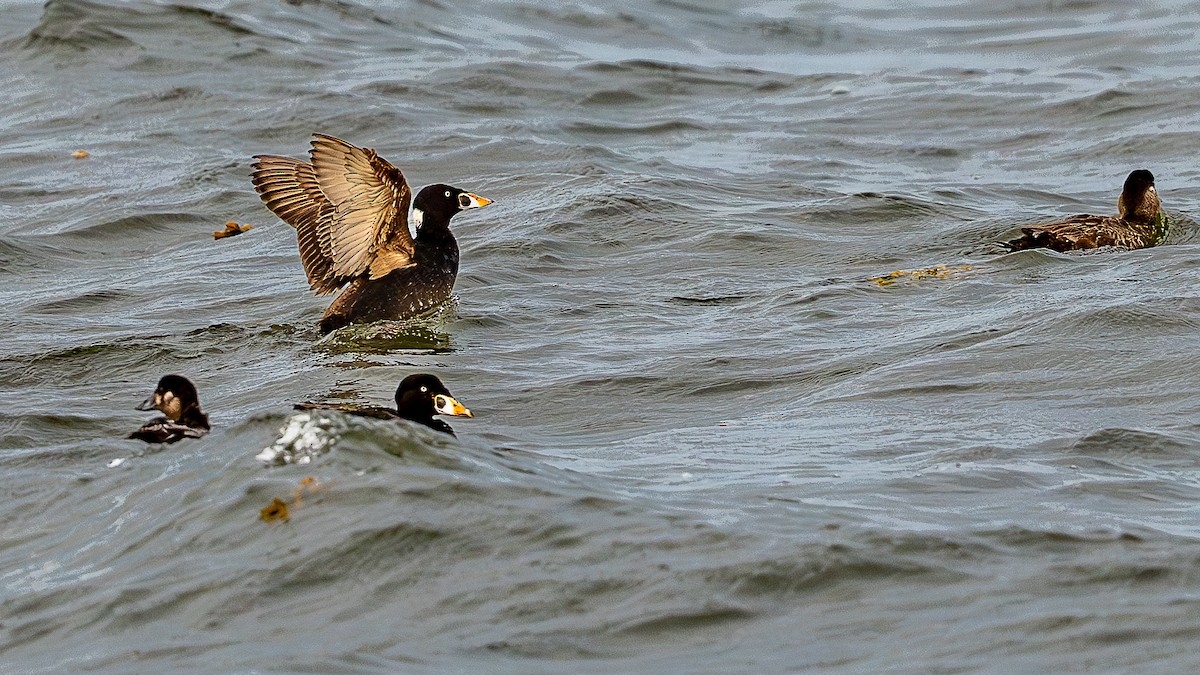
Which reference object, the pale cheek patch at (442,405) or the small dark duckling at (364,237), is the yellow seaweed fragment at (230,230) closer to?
the small dark duckling at (364,237)

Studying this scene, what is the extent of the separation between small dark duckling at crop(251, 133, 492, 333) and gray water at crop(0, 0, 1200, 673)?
218 millimetres

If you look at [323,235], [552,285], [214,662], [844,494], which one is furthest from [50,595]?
[552,285]

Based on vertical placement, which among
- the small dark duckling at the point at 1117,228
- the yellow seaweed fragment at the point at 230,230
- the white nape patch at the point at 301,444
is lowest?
the yellow seaweed fragment at the point at 230,230

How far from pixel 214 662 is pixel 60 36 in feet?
52.4

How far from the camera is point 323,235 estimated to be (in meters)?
11.4

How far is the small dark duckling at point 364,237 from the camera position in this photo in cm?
1123

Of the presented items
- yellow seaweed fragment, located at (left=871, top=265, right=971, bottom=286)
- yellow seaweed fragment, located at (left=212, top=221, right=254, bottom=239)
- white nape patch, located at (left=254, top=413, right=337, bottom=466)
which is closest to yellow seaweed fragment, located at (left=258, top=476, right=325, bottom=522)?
white nape patch, located at (left=254, top=413, right=337, bottom=466)

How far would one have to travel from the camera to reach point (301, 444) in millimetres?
6992

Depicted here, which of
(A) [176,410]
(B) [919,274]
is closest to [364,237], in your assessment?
(B) [919,274]

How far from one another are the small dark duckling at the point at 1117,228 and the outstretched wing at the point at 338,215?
414 cm

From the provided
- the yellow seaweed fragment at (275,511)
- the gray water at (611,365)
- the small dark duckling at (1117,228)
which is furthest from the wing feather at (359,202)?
the yellow seaweed fragment at (275,511)

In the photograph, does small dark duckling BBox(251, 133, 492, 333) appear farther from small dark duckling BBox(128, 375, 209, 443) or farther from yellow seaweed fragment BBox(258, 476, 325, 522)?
yellow seaweed fragment BBox(258, 476, 325, 522)

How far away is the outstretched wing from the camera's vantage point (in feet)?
36.6

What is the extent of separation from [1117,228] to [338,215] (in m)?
5.16
